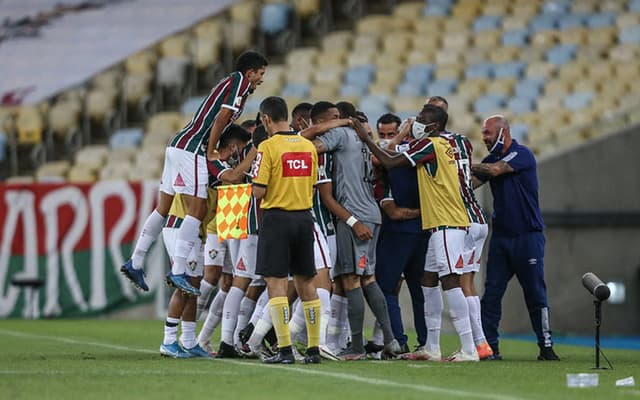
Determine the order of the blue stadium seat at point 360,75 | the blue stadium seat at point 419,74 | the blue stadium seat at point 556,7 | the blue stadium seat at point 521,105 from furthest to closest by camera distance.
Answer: the blue stadium seat at point 556,7 < the blue stadium seat at point 360,75 < the blue stadium seat at point 419,74 < the blue stadium seat at point 521,105

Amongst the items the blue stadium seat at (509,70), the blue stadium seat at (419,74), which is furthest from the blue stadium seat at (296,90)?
the blue stadium seat at (509,70)

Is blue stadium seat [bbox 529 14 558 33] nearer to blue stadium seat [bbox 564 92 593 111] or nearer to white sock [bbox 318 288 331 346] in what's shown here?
blue stadium seat [bbox 564 92 593 111]

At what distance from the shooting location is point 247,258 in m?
11.7

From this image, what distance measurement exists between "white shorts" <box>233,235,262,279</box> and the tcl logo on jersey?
1.55 m

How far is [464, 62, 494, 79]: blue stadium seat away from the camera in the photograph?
23.7 m

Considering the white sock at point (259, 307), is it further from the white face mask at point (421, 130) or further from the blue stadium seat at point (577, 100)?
the blue stadium seat at point (577, 100)

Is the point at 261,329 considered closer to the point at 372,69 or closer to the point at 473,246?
the point at 473,246

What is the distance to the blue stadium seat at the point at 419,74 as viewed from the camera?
23938 millimetres

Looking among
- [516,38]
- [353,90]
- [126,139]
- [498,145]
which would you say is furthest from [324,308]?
[516,38]

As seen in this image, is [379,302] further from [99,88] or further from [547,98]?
[99,88]

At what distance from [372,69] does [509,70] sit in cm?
257

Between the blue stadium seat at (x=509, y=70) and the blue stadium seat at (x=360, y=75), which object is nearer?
the blue stadium seat at (x=509, y=70)

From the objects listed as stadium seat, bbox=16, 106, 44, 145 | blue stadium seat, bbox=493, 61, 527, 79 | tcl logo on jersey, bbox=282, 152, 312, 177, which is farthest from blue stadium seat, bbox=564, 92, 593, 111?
tcl logo on jersey, bbox=282, 152, 312, 177

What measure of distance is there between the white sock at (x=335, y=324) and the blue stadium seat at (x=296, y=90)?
39.9 ft
